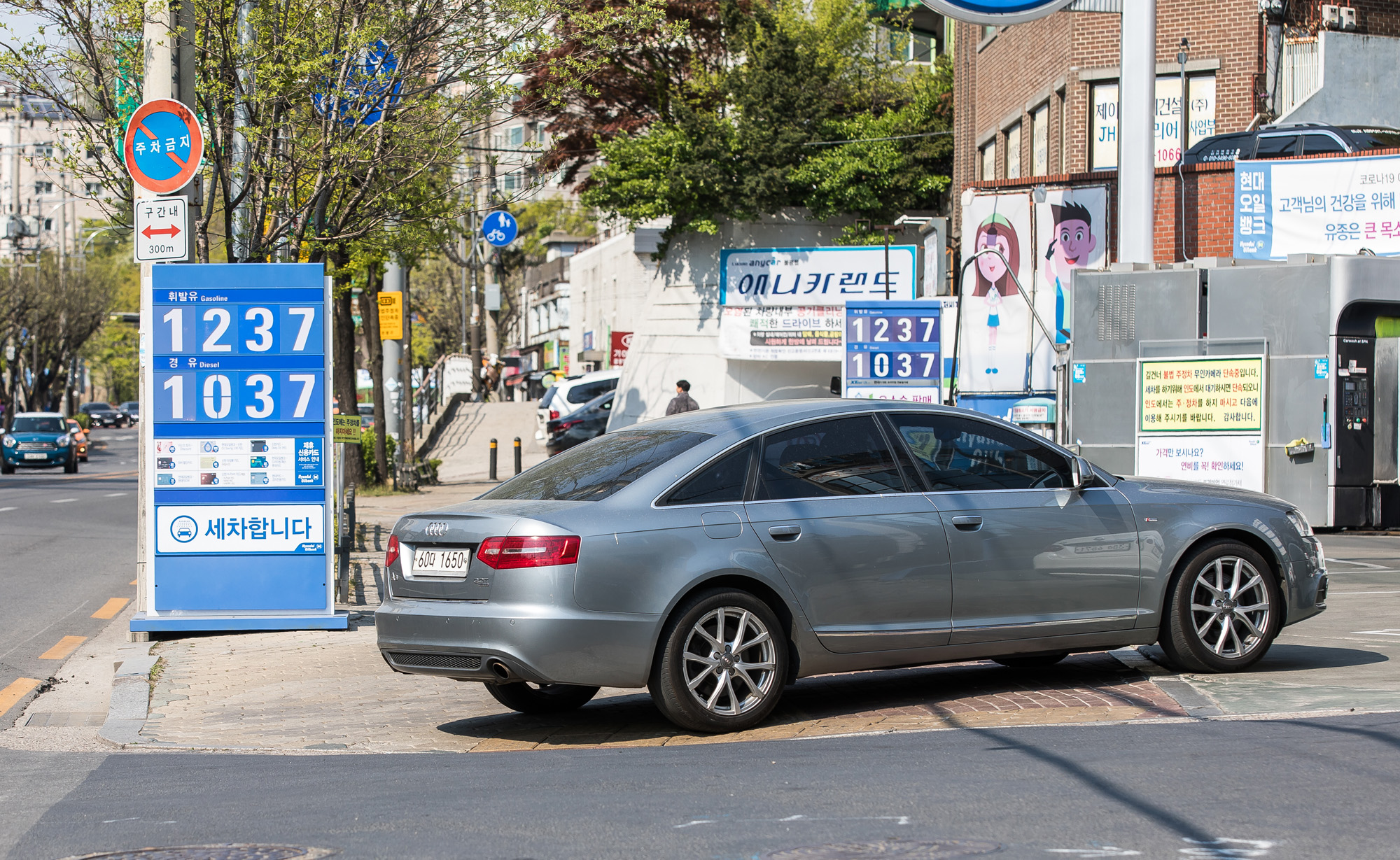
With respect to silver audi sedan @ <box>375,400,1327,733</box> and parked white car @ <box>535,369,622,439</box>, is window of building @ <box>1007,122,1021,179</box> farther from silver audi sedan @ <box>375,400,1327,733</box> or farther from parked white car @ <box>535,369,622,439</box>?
silver audi sedan @ <box>375,400,1327,733</box>

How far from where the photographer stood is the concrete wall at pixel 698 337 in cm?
3319

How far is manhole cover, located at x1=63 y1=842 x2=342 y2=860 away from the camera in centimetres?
464

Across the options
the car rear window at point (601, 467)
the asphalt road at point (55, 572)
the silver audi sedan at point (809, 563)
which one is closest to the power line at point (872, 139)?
the asphalt road at point (55, 572)

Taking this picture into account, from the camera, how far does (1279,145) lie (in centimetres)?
2186

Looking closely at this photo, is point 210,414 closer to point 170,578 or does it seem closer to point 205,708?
point 170,578

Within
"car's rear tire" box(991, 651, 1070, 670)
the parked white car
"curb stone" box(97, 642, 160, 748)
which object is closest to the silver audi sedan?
"car's rear tire" box(991, 651, 1070, 670)

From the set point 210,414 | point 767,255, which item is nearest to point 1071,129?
point 767,255

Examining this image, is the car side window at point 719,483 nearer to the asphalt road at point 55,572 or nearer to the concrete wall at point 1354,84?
the asphalt road at point 55,572

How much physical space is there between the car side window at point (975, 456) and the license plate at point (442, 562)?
7.44 feet

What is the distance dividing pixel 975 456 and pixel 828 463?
0.86m

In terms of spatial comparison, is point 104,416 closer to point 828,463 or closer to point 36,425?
point 36,425

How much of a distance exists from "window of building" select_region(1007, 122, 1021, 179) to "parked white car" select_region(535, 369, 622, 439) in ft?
37.5

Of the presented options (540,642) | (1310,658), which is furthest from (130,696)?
(1310,658)

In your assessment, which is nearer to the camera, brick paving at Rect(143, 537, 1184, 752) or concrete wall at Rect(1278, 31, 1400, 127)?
brick paving at Rect(143, 537, 1184, 752)
